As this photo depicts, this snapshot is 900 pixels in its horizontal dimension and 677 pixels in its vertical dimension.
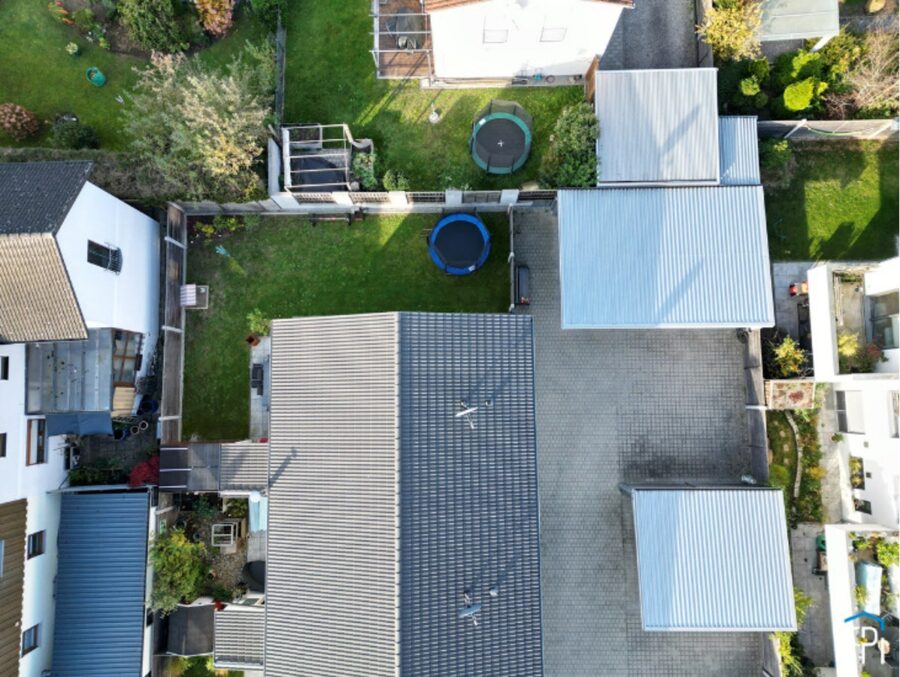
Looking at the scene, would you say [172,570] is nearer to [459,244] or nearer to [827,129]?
[459,244]

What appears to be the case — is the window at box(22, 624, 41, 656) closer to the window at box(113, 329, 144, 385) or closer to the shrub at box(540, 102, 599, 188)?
the window at box(113, 329, 144, 385)

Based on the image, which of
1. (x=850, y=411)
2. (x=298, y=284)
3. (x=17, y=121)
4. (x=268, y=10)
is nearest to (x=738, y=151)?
(x=850, y=411)

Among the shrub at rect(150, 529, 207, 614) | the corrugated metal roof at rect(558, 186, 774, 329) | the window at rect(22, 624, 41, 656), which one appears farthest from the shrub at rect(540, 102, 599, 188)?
the window at rect(22, 624, 41, 656)

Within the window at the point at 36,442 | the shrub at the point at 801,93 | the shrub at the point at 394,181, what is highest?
the shrub at the point at 801,93

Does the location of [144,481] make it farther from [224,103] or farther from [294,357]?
[224,103]

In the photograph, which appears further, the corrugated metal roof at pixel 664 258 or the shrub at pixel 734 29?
the shrub at pixel 734 29

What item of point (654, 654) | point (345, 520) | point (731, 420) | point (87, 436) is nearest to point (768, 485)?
point (731, 420)

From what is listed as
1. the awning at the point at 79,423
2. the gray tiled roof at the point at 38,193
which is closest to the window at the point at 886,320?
the gray tiled roof at the point at 38,193

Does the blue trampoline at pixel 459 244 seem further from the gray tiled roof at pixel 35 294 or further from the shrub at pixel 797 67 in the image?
the shrub at pixel 797 67
